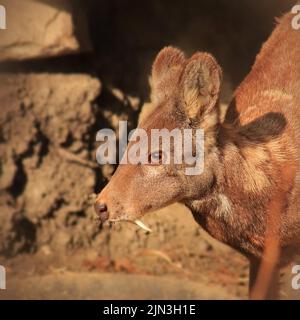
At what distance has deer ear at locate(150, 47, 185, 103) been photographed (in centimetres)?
493

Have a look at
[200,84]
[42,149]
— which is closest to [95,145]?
[42,149]

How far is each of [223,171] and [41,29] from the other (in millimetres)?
2553

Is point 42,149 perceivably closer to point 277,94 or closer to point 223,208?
point 277,94

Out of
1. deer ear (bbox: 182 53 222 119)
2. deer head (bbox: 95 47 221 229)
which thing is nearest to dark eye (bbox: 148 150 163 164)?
deer head (bbox: 95 47 221 229)

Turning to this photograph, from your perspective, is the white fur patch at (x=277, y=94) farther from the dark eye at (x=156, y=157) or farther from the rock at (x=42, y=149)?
the rock at (x=42, y=149)

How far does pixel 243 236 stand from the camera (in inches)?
194

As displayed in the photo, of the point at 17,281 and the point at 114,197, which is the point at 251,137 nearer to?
the point at 114,197

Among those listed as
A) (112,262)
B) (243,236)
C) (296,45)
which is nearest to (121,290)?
(112,262)

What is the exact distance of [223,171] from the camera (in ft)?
15.6

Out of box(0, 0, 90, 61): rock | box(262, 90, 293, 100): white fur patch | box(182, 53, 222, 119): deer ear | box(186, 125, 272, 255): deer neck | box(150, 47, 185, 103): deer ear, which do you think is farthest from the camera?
box(0, 0, 90, 61): rock

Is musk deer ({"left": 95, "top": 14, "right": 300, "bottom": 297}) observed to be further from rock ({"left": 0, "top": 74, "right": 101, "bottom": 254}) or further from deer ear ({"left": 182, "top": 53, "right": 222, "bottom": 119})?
rock ({"left": 0, "top": 74, "right": 101, "bottom": 254})

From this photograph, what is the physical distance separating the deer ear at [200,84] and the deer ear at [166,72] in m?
0.29

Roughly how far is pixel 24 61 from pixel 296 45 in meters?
2.52

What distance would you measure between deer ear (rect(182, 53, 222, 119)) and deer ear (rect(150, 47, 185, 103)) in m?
0.29
